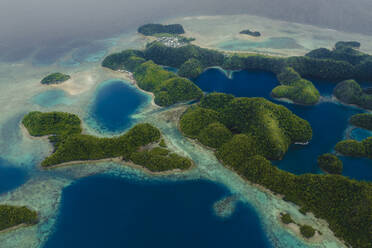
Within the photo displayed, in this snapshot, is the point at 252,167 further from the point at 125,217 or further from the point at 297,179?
the point at 125,217

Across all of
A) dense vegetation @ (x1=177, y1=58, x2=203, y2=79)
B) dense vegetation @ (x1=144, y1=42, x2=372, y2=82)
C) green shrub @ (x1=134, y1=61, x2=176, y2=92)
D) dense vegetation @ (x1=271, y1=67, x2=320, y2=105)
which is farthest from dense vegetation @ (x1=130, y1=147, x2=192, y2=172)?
dense vegetation @ (x1=144, y1=42, x2=372, y2=82)

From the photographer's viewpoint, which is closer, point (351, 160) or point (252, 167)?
point (252, 167)

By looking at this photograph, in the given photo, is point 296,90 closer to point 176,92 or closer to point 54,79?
point 176,92

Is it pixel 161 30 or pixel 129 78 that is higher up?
pixel 161 30

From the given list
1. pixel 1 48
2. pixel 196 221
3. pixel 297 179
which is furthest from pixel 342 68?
pixel 1 48

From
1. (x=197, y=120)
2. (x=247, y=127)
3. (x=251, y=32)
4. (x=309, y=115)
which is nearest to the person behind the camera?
(x=247, y=127)

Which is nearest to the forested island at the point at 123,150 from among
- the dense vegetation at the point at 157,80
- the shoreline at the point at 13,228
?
the shoreline at the point at 13,228

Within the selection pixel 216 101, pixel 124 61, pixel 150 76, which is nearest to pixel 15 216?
pixel 216 101
